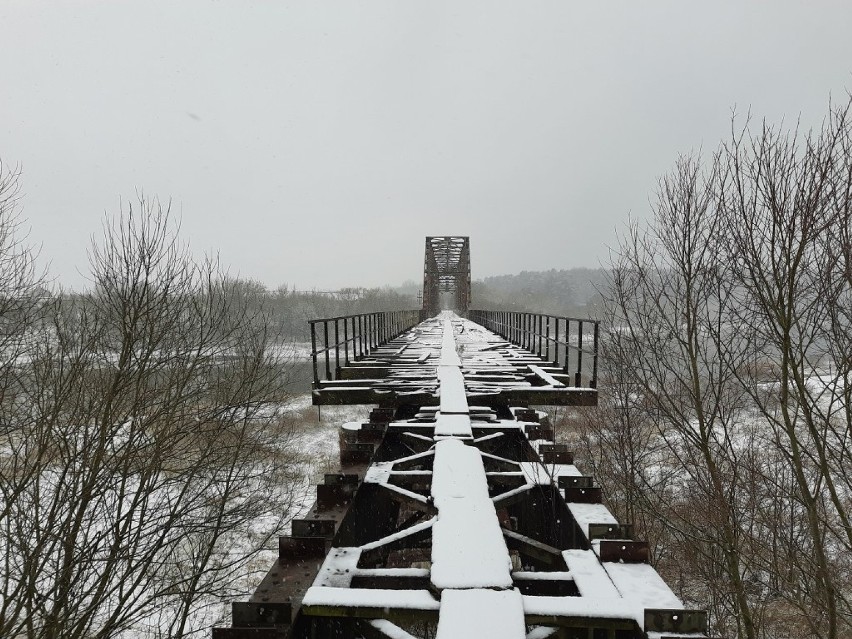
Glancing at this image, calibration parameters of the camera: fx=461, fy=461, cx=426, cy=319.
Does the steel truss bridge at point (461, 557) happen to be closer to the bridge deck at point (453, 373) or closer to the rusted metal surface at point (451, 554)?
the rusted metal surface at point (451, 554)

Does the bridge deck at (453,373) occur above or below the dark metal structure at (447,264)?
below

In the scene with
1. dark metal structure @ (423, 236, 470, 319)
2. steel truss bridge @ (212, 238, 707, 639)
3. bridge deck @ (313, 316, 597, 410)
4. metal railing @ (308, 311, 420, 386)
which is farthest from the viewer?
dark metal structure @ (423, 236, 470, 319)

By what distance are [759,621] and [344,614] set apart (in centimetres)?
1337

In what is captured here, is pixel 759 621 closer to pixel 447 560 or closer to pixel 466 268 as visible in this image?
pixel 447 560

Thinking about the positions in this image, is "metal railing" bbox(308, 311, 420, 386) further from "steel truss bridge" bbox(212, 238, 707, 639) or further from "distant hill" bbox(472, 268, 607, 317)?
"distant hill" bbox(472, 268, 607, 317)

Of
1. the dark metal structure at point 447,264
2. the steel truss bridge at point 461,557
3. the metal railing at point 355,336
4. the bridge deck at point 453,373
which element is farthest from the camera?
the dark metal structure at point 447,264

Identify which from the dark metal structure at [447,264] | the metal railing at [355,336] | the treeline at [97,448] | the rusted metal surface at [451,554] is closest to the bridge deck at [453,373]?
the metal railing at [355,336]

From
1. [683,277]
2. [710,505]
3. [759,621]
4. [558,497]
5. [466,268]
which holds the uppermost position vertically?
[466,268]

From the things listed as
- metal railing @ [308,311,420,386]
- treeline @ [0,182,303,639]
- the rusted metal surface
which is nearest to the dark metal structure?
metal railing @ [308,311,420,386]

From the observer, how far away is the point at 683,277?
10.8m

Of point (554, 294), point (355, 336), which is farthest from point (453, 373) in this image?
point (554, 294)

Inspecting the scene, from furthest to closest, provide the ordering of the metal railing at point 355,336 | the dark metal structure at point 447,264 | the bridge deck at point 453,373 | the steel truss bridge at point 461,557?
the dark metal structure at point 447,264 → the metal railing at point 355,336 → the bridge deck at point 453,373 → the steel truss bridge at point 461,557

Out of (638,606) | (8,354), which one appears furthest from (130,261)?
(638,606)

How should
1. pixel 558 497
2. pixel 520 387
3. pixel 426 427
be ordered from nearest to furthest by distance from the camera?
pixel 558 497 < pixel 426 427 < pixel 520 387
